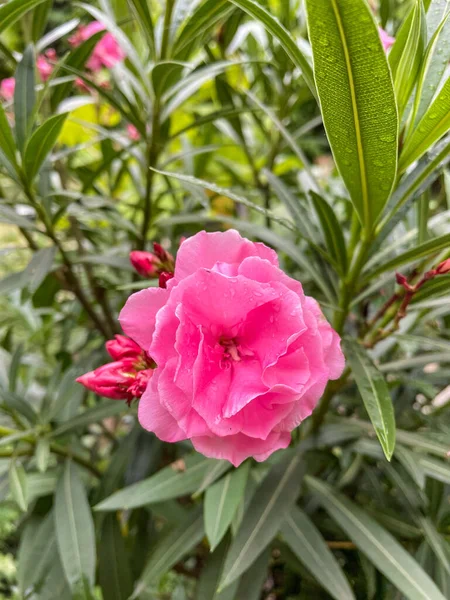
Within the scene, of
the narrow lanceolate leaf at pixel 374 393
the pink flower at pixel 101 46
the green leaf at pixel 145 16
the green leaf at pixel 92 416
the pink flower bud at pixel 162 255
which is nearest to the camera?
the narrow lanceolate leaf at pixel 374 393

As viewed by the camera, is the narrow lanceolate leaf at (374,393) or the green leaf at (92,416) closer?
the narrow lanceolate leaf at (374,393)

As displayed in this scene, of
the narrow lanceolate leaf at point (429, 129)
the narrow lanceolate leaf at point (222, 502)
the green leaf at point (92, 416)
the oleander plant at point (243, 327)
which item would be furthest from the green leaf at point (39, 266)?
the narrow lanceolate leaf at point (429, 129)

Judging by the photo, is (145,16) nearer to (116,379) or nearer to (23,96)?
(23,96)

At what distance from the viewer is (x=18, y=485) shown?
26.7 inches

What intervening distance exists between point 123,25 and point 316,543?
907 mm

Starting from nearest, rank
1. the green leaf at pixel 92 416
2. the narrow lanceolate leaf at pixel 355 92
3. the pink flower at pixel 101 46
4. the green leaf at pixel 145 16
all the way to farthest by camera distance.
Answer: the narrow lanceolate leaf at pixel 355 92
the green leaf at pixel 145 16
the green leaf at pixel 92 416
the pink flower at pixel 101 46

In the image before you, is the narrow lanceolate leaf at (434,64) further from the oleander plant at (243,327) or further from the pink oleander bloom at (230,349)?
the pink oleander bloom at (230,349)

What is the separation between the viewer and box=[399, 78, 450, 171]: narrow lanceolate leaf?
432 mm

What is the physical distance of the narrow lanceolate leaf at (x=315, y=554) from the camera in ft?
2.27

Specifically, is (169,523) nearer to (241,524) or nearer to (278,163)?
(241,524)

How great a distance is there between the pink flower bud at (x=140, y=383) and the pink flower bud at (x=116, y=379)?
0.02 meters

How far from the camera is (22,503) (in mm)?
649

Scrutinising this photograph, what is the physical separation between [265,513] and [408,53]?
59 centimetres

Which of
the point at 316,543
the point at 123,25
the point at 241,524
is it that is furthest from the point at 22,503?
the point at 123,25
